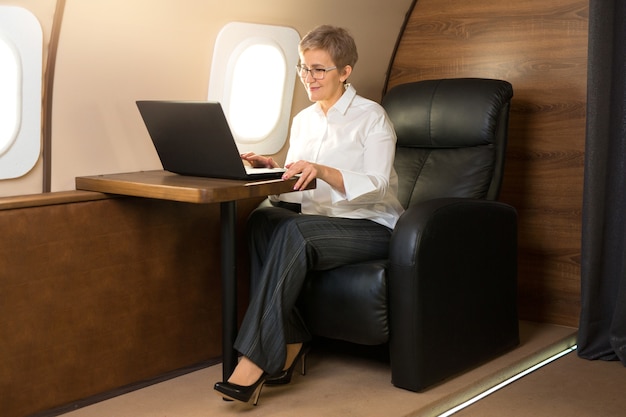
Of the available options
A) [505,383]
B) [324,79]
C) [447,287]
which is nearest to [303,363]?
[447,287]

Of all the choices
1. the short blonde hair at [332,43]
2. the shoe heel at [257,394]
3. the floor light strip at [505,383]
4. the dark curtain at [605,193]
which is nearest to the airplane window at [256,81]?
the short blonde hair at [332,43]

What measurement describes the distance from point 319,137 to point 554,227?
3.57 feet

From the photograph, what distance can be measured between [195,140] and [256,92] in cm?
74

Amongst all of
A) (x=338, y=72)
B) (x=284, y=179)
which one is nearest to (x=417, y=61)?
(x=338, y=72)

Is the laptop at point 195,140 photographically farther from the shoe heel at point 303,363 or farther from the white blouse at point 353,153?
the shoe heel at point 303,363

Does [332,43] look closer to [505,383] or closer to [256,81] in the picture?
[256,81]

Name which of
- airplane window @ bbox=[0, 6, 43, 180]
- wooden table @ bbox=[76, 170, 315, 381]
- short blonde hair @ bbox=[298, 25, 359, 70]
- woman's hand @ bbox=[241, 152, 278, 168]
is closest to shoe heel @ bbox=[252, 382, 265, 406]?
wooden table @ bbox=[76, 170, 315, 381]

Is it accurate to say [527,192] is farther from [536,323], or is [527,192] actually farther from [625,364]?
[625,364]

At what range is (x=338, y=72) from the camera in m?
2.83

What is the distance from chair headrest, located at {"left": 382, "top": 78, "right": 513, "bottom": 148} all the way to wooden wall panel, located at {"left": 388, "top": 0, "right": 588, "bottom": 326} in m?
0.32

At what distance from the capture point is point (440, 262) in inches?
105

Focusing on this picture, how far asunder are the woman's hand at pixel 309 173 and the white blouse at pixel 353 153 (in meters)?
0.12

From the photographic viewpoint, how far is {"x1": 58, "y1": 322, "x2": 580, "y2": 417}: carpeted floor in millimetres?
2539

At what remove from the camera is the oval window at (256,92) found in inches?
124
